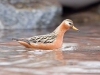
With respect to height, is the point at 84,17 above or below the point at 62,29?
above

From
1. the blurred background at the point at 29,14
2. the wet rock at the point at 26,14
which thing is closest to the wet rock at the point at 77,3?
the blurred background at the point at 29,14

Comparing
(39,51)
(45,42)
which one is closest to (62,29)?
(45,42)

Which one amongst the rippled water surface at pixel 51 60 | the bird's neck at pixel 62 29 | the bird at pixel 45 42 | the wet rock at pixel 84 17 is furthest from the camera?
the wet rock at pixel 84 17

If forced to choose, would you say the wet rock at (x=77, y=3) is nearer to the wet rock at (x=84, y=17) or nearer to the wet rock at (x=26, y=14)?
the wet rock at (x=84, y=17)

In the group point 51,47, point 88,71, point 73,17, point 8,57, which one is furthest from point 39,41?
point 73,17

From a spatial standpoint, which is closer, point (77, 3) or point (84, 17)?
point (84, 17)

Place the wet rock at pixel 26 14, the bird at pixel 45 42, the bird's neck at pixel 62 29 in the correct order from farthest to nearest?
the wet rock at pixel 26 14
the bird's neck at pixel 62 29
the bird at pixel 45 42

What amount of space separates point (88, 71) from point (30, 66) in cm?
50

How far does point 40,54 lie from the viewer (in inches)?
151

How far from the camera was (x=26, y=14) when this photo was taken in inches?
311

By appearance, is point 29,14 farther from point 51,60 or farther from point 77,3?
point 51,60

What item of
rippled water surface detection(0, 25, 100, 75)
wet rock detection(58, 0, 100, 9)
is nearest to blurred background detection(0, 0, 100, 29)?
wet rock detection(58, 0, 100, 9)

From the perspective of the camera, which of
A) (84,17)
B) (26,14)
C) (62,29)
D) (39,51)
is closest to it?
(39,51)

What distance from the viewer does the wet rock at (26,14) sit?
308 inches
